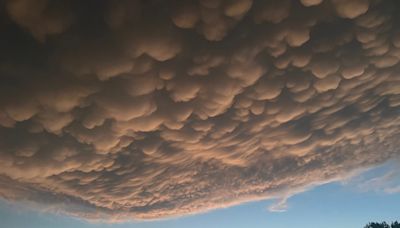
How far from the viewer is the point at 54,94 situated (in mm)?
13555

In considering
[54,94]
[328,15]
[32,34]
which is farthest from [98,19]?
[328,15]

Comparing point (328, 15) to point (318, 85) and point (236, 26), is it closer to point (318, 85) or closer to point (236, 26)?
point (236, 26)

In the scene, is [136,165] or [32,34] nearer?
[32,34]

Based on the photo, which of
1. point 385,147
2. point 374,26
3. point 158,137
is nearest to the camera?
point 374,26

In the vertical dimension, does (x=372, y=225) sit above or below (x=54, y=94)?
above

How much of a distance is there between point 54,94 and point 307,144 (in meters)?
12.6

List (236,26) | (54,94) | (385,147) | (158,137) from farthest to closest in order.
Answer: (385,147) → (158,137) → (54,94) → (236,26)

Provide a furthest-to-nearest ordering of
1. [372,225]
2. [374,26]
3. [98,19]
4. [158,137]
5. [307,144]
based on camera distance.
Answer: [372,225], [307,144], [158,137], [374,26], [98,19]

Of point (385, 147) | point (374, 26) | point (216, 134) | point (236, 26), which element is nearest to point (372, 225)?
point (385, 147)

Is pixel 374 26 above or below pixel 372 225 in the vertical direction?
below

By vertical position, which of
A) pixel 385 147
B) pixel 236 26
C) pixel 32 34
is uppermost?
pixel 385 147

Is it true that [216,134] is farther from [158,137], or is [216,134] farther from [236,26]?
[236,26]

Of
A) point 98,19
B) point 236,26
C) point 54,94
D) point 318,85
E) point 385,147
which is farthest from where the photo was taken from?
point 385,147

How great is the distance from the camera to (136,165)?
20203 millimetres
